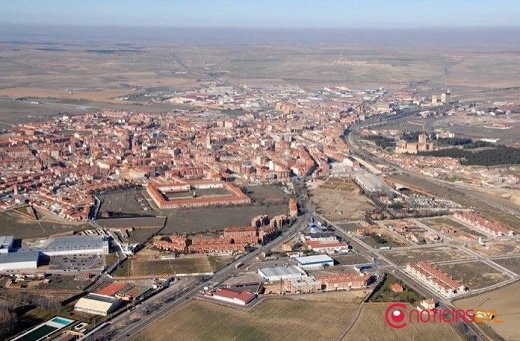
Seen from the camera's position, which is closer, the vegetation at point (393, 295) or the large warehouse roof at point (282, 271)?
the vegetation at point (393, 295)

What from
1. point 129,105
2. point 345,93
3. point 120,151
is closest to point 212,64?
point 345,93

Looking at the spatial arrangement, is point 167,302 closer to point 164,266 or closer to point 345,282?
point 164,266

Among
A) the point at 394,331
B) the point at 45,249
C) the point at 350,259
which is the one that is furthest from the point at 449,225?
the point at 45,249

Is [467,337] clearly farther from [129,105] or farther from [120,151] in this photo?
[129,105]

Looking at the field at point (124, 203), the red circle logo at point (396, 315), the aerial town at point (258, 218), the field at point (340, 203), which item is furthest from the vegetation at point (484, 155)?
the red circle logo at point (396, 315)

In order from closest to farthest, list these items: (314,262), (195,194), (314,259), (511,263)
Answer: (314,262) < (314,259) < (511,263) < (195,194)

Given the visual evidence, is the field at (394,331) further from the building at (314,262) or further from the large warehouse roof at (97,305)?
the large warehouse roof at (97,305)
